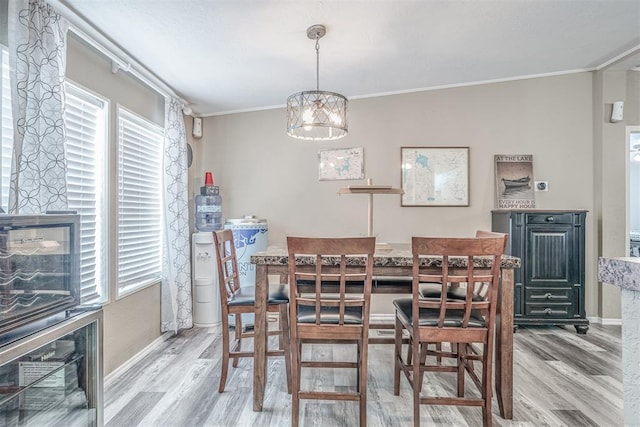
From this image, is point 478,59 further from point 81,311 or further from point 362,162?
point 81,311

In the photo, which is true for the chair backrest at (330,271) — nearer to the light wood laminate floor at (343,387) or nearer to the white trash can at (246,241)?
the light wood laminate floor at (343,387)

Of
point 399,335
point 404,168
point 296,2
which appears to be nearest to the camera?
point 296,2

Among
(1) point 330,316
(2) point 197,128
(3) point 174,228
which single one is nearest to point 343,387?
(1) point 330,316

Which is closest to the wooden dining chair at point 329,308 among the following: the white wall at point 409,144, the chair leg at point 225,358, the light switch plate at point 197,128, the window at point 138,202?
the chair leg at point 225,358

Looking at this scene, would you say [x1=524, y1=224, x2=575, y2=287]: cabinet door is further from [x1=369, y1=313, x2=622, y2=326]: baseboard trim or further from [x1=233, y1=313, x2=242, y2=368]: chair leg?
[x1=233, y1=313, x2=242, y2=368]: chair leg

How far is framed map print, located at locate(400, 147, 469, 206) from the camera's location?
3.70m

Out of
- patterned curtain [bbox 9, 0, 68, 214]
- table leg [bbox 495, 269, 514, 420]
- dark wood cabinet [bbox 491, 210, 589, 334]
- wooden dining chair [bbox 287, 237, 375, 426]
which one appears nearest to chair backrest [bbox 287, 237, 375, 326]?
wooden dining chair [bbox 287, 237, 375, 426]

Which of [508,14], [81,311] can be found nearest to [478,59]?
[508,14]

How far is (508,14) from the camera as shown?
7.69 ft

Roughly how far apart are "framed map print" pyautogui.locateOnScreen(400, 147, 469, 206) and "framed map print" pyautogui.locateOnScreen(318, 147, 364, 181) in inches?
18.9

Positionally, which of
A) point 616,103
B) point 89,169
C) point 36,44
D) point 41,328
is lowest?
point 41,328

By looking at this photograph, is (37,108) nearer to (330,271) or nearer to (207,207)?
(330,271)

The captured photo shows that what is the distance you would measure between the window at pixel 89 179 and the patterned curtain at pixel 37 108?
0.35 meters

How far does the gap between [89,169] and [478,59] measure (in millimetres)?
3337
